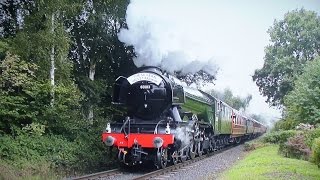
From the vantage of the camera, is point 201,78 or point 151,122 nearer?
point 151,122

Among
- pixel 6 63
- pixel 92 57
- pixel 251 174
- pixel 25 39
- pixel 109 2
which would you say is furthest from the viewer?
pixel 92 57

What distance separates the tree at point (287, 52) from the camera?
28.7 m

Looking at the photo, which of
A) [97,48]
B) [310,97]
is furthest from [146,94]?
[310,97]

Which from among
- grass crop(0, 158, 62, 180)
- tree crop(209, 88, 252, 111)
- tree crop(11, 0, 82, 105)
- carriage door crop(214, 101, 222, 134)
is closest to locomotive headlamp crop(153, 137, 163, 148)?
grass crop(0, 158, 62, 180)

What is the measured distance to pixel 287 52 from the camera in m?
31.3

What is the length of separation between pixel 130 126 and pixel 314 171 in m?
6.05

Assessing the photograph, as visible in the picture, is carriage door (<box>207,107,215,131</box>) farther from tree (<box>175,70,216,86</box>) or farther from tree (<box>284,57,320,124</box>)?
tree (<box>175,70,216,86</box>)

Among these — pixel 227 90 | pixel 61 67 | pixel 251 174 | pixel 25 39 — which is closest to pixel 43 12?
pixel 25 39

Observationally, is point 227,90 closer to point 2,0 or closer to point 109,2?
point 109,2

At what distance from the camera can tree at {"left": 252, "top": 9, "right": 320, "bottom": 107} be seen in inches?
1131

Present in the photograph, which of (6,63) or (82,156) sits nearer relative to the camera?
(6,63)

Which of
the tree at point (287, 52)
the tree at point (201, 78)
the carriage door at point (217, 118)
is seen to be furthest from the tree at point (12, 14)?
the tree at point (287, 52)

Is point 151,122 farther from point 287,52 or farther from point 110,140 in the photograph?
point 287,52

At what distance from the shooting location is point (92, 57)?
19406 mm
